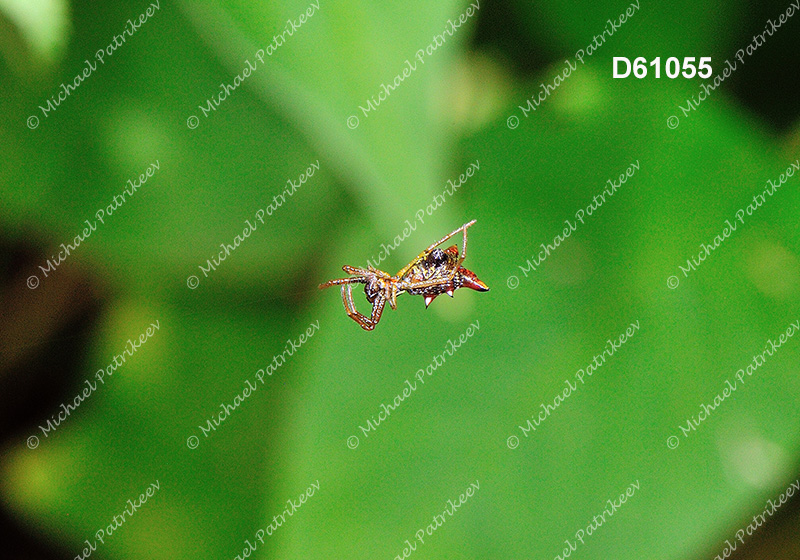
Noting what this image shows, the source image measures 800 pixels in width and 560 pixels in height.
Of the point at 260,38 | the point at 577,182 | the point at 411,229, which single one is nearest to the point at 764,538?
the point at 577,182

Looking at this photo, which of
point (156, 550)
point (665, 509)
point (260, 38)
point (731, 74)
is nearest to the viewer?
point (260, 38)

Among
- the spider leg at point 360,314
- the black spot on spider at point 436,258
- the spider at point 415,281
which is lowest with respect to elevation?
the spider leg at point 360,314

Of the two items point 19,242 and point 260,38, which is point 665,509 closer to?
point 260,38

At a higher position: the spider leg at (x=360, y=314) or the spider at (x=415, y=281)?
the spider at (x=415, y=281)

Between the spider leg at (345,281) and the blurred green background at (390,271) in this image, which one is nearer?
the blurred green background at (390,271)
